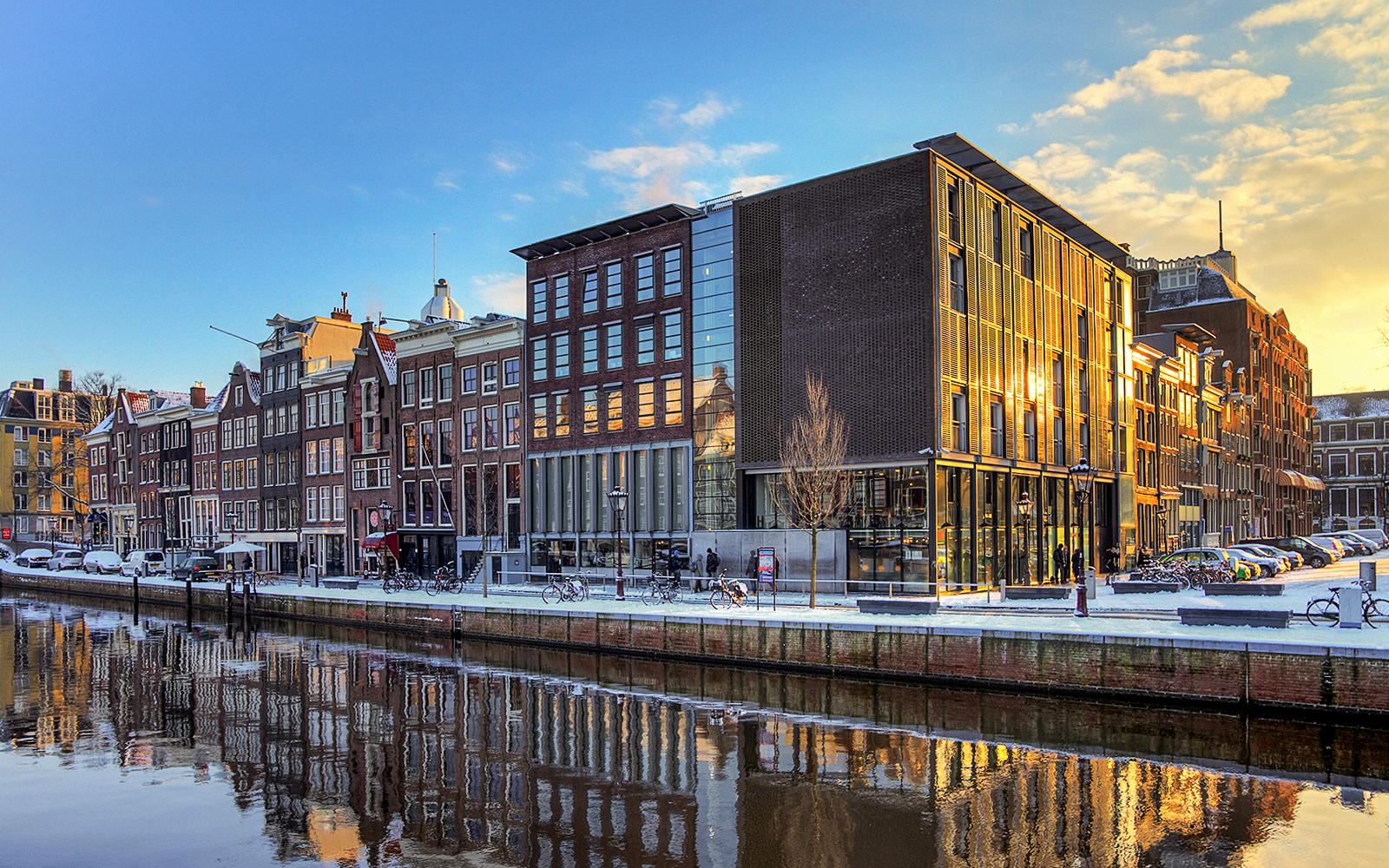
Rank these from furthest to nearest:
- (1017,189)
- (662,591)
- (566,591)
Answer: (1017,189)
(566,591)
(662,591)

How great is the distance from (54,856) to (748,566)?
2920 centimetres

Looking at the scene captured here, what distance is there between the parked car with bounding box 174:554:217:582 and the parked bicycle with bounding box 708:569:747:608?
4165 cm

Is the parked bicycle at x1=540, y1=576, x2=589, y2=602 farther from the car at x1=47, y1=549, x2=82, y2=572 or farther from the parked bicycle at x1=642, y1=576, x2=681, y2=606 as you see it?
the car at x1=47, y1=549, x2=82, y2=572

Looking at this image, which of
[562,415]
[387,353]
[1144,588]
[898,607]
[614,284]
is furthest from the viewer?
[387,353]

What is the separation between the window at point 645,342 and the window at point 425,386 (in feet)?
59.0

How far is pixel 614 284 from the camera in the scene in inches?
1998

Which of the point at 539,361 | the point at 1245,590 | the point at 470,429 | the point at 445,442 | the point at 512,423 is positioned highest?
the point at 539,361

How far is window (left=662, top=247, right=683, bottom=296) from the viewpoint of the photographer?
1869 inches

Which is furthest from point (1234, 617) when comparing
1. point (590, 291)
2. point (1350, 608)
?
point (590, 291)

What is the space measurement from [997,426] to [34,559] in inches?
3271

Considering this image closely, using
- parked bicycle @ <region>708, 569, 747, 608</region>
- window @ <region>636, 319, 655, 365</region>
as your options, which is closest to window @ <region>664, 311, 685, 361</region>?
window @ <region>636, 319, 655, 365</region>

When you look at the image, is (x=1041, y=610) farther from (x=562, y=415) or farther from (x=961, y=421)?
(x=562, y=415)

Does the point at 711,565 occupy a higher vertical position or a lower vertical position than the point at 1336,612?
lower

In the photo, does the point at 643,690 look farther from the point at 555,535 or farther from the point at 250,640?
the point at 555,535
